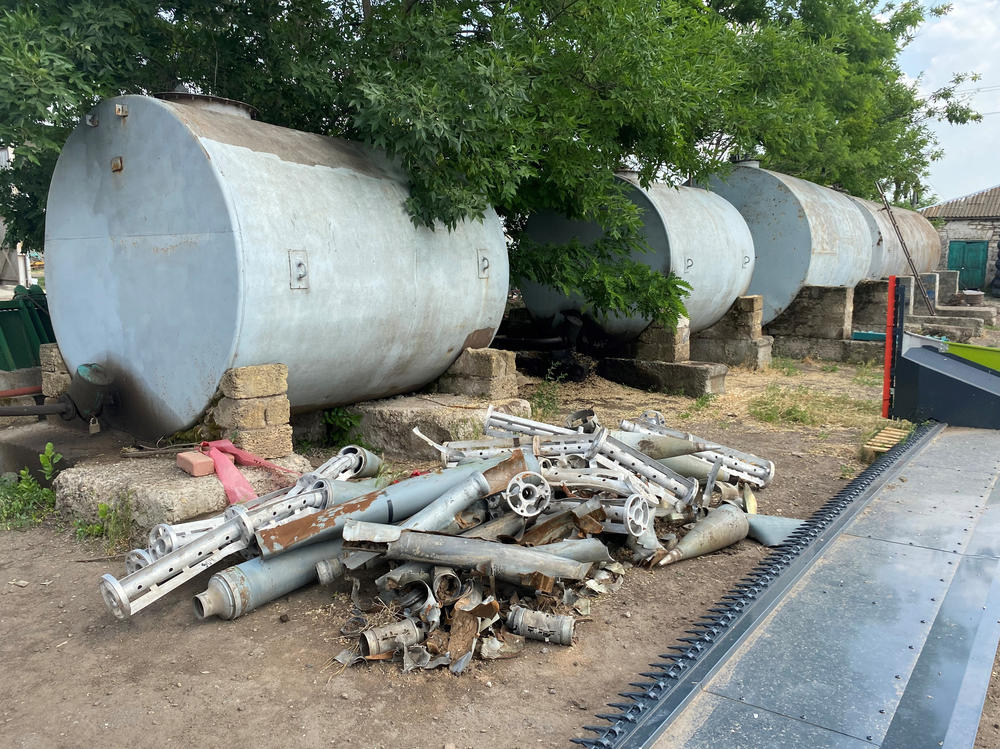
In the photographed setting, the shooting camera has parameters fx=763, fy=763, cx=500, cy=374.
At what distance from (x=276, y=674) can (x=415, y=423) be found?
3.14 metres

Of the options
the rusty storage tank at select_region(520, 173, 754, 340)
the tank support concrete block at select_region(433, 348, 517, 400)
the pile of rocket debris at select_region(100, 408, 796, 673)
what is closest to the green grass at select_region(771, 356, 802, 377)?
the rusty storage tank at select_region(520, 173, 754, 340)

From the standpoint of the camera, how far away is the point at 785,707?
2314 millimetres

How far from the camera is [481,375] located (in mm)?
6730

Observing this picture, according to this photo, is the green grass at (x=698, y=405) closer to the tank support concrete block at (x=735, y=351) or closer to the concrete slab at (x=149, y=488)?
the tank support concrete block at (x=735, y=351)

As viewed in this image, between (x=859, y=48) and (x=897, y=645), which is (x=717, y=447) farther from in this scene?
(x=859, y=48)

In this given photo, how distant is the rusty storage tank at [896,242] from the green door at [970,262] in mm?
8088

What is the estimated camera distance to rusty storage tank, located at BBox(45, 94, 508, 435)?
490 cm

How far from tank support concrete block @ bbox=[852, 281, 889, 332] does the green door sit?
606 inches

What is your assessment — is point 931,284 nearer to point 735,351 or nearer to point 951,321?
point 951,321

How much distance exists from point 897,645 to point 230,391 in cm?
397

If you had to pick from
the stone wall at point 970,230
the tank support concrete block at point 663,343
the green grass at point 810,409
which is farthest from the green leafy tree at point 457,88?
the stone wall at point 970,230

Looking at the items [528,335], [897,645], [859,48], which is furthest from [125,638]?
[859,48]

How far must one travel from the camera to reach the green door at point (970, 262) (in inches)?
1038

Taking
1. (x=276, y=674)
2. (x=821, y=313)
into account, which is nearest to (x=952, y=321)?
(x=821, y=313)
